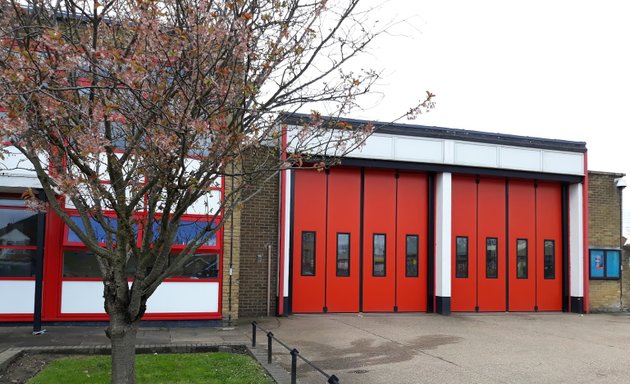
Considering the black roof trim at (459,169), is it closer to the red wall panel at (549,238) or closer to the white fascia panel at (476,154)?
the white fascia panel at (476,154)

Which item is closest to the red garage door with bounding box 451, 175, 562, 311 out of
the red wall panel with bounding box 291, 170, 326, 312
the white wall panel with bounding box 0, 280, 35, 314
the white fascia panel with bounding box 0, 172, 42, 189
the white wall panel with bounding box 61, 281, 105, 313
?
the red wall panel with bounding box 291, 170, 326, 312

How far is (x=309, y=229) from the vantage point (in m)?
16.2

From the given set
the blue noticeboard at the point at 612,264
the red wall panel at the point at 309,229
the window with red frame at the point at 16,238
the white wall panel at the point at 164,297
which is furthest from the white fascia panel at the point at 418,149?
the window with red frame at the point at 16,238

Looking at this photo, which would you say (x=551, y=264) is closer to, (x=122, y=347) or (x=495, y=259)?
(x=495, y=259)

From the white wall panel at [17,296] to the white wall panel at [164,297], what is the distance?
0.61 m

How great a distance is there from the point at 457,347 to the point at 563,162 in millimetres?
9450

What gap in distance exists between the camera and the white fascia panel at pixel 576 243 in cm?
1823

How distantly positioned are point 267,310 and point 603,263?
436 inches

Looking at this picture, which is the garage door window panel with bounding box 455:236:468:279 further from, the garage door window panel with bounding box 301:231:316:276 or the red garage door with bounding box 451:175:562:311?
the garage door window panel with bounding box 301:231:316:276

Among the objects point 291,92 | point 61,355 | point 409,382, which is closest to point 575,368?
point 409,382

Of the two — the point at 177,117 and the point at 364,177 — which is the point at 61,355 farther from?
the point at 364,177

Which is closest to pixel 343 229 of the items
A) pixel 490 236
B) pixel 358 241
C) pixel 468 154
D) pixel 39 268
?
pixel 358 241

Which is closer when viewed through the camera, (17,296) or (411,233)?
(17,296)

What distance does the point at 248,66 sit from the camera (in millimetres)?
5020
